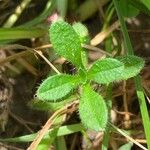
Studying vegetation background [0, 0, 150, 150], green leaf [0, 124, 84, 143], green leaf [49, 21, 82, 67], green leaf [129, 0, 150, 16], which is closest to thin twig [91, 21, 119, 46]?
vegetation background [0, 0, 150, 150]

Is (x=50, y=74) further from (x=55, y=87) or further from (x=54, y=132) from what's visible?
(x=55, y=87)

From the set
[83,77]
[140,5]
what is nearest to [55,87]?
[83,77]

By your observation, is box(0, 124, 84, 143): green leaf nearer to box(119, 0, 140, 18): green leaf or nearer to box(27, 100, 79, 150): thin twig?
box(27, 100, 79, 150): thin twig

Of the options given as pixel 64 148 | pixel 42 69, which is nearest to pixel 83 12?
pixel 42 69

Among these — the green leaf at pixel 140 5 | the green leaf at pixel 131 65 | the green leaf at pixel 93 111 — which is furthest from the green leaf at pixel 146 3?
the green leaf at pixel 93 111

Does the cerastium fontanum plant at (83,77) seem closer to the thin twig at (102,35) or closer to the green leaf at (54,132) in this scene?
the green leaf at (54,132)
